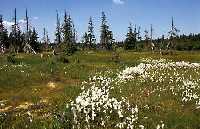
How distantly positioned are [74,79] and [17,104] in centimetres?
1238

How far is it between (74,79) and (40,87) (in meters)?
6.19

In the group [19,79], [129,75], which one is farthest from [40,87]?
[129,75]

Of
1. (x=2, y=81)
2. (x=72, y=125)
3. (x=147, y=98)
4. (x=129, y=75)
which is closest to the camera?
(x=72, y=125)

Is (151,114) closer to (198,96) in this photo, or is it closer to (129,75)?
(198,96)

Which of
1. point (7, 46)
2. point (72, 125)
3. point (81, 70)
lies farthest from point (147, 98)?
point (7, 46)

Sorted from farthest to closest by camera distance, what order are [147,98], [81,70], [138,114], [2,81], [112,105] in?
[81,70] < [2,81] < [147,98] < [112,105] < [138,114]

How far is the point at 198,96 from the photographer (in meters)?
26.9

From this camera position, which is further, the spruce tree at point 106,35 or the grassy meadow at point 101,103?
the spruce tree at point 106,35

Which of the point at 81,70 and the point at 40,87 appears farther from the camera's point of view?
the point at 81,70

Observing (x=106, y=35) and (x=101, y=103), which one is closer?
(x=101, y=103)

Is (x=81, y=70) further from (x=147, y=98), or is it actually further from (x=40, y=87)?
(x=147, y=98)

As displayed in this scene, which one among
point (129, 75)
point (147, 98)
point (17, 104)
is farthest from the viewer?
point (129, 75)

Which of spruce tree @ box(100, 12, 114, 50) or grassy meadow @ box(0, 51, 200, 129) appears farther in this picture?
spruce tree @ box(100, 12, 114, 50)

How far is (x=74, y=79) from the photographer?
42.7 m
